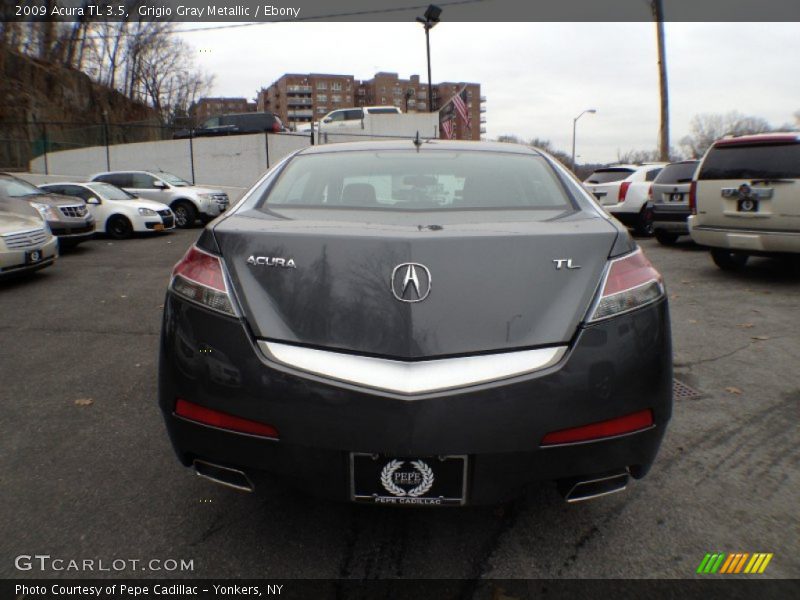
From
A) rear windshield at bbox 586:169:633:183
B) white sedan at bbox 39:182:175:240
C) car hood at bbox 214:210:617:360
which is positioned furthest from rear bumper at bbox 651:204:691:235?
white sedan at bbox 39:182:175:240

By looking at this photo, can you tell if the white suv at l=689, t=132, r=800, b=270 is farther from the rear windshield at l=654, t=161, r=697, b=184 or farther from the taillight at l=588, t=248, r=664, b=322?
the taillight at l=588, t=248, r=664, b=322

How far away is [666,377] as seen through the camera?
2010mm

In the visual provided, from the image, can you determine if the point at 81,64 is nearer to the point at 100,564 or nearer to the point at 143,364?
the point at 143,364

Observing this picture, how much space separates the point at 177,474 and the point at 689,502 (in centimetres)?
239

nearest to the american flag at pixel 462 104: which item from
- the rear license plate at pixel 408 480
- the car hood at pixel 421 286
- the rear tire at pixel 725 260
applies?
the rear tire at pixel 725 260

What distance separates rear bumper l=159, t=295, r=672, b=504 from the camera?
177cm

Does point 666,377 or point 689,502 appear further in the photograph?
Result: point 689,502

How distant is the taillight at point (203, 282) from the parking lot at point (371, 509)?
0.68 meters

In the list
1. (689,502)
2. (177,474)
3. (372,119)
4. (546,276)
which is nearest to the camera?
(546,276)

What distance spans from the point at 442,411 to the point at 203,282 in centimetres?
94

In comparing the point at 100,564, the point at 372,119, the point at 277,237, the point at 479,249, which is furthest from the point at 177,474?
the point at 372,119

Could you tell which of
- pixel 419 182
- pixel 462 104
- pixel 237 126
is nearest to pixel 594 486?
pixel 419 182

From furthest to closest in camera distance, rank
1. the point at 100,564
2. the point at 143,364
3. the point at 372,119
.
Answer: the point at 372,119
the point at 143,364
the point at 100,564

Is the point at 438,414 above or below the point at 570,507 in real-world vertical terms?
above
